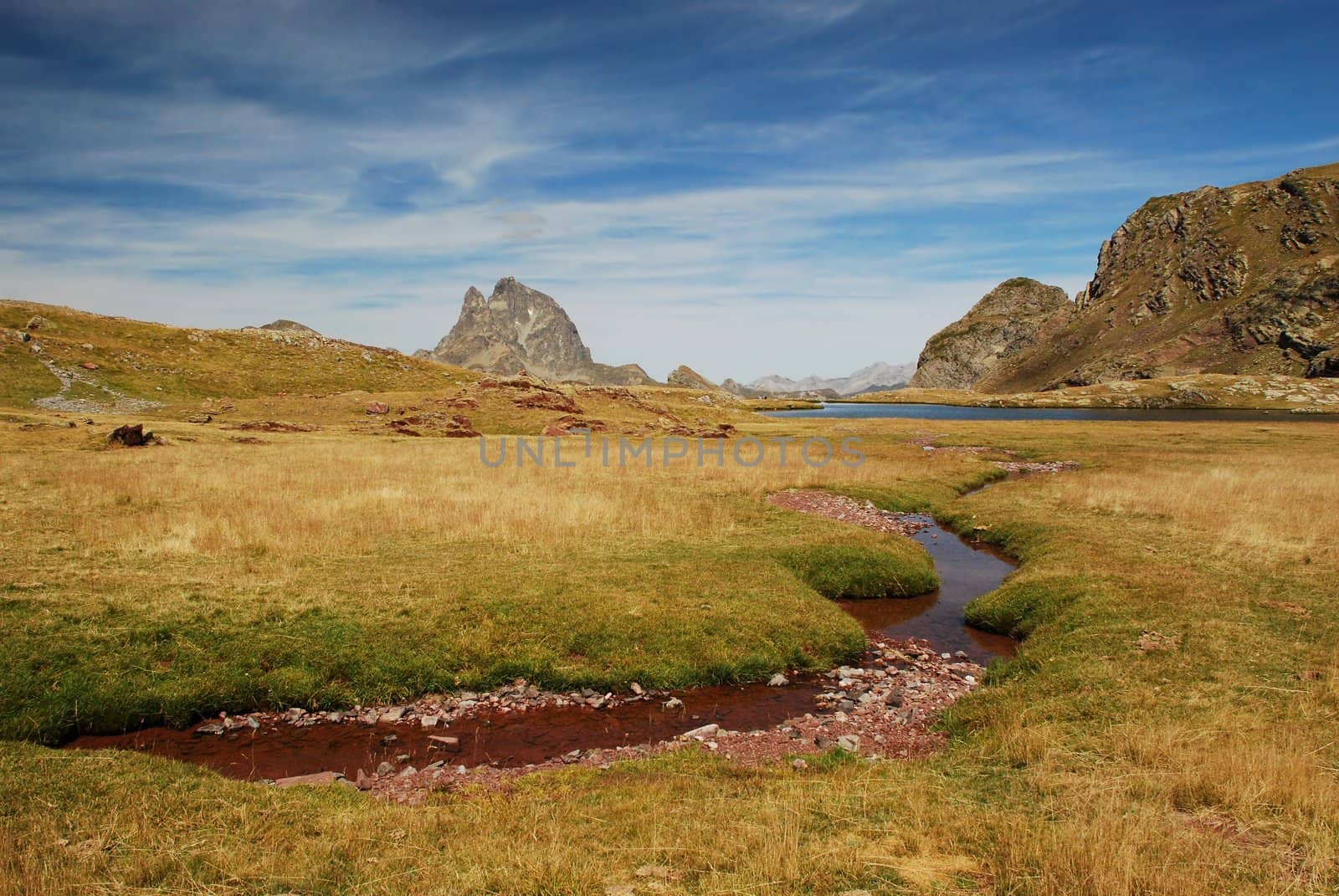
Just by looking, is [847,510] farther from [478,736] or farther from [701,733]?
[478,736]

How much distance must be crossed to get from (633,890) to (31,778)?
870 centimetres

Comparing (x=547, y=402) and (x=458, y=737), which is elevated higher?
(x=547, y=402)

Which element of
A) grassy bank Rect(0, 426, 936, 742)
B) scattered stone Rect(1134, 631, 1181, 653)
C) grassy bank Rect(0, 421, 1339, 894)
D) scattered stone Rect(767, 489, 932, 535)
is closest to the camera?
grassy bank Rect(0, 421, 1339, 894)

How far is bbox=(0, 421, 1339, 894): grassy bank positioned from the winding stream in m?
1.37

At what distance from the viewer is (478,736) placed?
12.3 meters

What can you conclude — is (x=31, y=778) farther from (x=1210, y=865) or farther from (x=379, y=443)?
(x=379, y=443)

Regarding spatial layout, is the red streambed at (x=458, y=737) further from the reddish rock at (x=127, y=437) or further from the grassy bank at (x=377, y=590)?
the reddish rock at (x=127, y=437)

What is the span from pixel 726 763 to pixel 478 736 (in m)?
5.12

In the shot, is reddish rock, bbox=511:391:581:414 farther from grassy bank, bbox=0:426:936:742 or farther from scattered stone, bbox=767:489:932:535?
scattered stone, bbox=767:489:932:535

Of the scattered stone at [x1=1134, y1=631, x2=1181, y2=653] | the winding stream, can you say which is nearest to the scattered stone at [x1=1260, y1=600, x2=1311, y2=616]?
the scattered stone at [x1=1134, y1=631, x2=1181, y2=653]

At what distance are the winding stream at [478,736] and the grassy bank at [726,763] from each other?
1.37 metres

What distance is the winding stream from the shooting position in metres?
11.3

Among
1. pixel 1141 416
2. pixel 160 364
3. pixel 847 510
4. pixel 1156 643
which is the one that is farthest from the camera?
pixel 1141 416

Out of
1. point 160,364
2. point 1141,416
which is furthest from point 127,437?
point 1141,416
